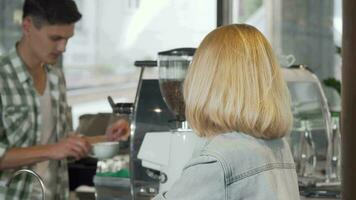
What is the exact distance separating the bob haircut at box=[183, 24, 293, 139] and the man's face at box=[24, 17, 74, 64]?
42.0 inches

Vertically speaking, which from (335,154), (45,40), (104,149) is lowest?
(335,154)

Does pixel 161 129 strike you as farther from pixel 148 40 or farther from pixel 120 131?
pixel 148 40

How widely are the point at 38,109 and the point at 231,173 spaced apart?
1160 millimetres

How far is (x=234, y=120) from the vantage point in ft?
4.42

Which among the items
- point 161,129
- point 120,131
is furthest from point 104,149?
point 161,129

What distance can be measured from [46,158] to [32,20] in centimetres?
47

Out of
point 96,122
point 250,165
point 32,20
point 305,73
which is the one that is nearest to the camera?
point 250,165

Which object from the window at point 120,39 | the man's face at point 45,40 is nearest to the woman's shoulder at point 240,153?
the man's face at point 45,40

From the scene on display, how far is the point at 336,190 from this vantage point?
2.61 meters

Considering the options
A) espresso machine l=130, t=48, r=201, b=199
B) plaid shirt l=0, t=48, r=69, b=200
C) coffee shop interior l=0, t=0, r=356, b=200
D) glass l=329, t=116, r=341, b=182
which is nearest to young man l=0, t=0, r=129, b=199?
plaid shirt l=0, t=48, r=69, b=200

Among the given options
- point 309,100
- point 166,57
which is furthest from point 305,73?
point 166,57

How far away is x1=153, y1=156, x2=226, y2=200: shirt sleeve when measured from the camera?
1.32 meters

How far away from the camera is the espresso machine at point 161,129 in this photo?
189 centimetres

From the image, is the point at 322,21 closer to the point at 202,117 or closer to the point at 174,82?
the point at 174,82
